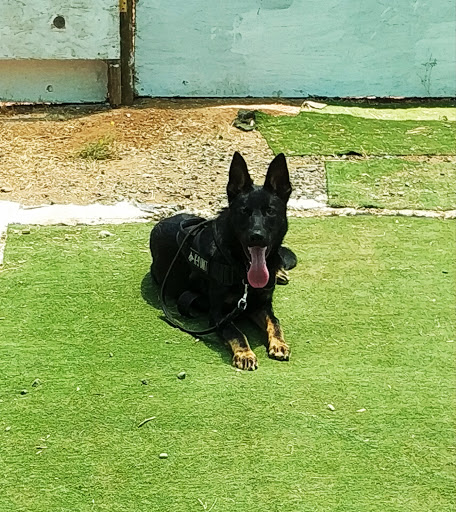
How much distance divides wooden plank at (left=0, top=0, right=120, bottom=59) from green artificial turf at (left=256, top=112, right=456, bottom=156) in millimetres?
1829

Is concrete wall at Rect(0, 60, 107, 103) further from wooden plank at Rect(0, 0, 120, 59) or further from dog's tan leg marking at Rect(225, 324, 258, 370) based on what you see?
dog's tan leg marking at Rect(225, 324, 258, 370)

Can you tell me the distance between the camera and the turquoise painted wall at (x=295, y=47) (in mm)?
8656

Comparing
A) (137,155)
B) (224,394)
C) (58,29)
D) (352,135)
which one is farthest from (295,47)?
(224,394)

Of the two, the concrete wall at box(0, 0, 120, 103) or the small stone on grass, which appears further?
the concrete wall at box(0, 0, 120, 103)

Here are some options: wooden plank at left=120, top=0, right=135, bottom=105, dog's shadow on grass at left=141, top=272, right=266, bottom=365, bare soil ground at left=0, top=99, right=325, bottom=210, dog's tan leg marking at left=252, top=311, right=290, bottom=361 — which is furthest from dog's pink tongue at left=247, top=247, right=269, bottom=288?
wooden plank at left=120, top=0, right=135, bottom=105

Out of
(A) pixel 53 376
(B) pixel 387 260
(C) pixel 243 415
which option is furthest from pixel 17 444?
(B) pixel 387 260

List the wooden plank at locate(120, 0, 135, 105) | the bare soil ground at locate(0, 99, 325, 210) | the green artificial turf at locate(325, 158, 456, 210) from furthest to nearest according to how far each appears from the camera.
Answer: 1. the wooden plank at locate(120, 0, 135, 105)
2. the bare soil ground at locate(0, 99, 325, 210)
3. the green artificial turf at locate(325, 158, 456, 210)

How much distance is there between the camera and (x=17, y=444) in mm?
3494

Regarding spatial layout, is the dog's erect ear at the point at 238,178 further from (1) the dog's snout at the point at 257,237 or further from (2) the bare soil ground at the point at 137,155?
(2) the bare soil ground at the point at 137,155

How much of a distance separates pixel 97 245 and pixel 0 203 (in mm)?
1287

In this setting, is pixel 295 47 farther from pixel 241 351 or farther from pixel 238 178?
pixel 241 351

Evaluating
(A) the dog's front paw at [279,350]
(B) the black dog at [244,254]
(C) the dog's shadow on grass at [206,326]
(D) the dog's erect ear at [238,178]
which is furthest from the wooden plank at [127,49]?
(A) the dog's front paw at [279,350]

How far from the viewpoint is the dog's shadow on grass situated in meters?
4.39

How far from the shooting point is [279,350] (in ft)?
14.1
